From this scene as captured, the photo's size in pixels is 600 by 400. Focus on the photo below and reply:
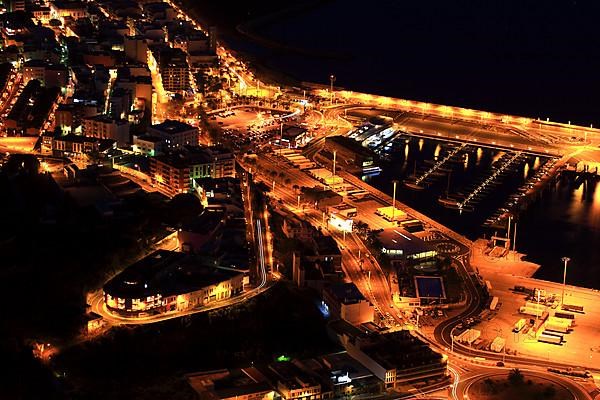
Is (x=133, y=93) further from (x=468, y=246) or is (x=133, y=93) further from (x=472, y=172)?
(x=468, y=246)

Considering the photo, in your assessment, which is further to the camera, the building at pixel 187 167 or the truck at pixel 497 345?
the building at pixel 187 167

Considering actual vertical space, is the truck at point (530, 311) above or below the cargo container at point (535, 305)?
below

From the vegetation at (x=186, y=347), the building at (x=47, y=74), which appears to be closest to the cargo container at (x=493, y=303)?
the vegetation at (x=186, y=347)

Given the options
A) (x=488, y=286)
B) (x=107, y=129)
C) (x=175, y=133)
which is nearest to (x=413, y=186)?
(x=175, y=133)

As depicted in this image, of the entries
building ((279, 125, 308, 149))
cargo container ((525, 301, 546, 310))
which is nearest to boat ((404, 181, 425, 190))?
building ((279, 125, 308, 149))

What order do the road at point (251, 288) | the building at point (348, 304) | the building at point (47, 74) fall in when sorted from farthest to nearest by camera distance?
the building at point (47, 74), the building at point (348, 304), the road at point (251, 288)

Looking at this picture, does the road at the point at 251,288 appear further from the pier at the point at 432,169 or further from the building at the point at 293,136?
the building at the point at 293,136

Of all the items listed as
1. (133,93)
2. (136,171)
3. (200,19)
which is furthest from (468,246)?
(200,19)
